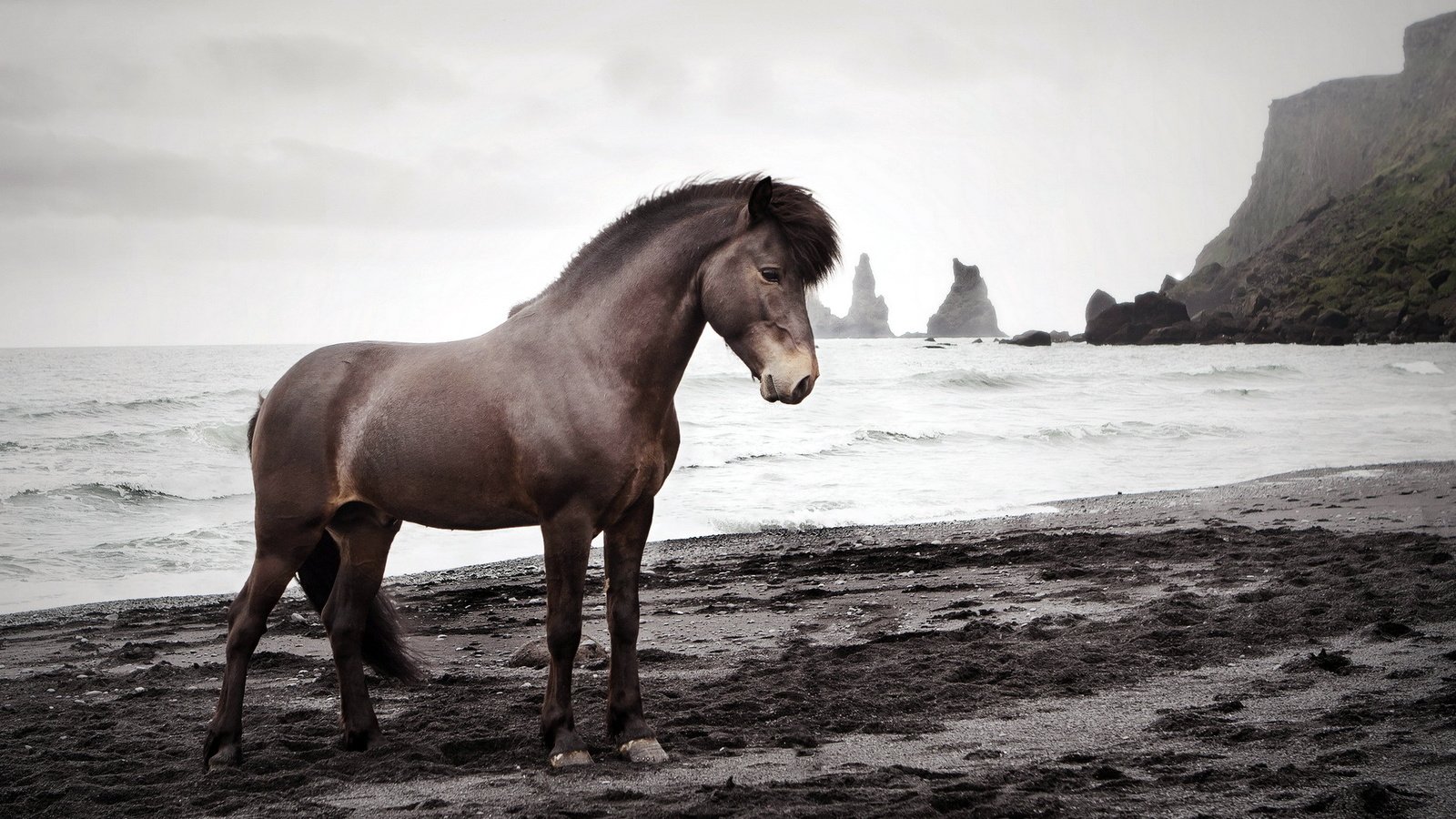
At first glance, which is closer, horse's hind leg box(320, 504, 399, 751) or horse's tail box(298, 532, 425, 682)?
horse's hind leg box(320, 504, 399, 751)

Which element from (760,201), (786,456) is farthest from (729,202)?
(786,456)

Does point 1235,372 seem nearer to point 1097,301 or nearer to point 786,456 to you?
point 786,456

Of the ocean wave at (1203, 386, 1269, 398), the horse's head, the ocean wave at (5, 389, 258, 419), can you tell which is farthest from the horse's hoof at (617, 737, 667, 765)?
the ocean wave at (1203, 386, 1269, 398)

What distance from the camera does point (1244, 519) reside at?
10.1 meters

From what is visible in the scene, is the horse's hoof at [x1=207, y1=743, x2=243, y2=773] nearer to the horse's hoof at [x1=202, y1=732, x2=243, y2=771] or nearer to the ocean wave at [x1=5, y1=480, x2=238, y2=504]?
the horse's hoof at [x1=202, y1=732, x2=243, y2=771]

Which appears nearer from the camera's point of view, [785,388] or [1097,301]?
[785,388]

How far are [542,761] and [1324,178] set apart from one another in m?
155

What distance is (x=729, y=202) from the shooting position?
13.5ft

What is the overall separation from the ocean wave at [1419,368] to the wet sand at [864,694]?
27937 millimetres

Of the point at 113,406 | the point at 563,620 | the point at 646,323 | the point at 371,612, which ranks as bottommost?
the point at 371,612

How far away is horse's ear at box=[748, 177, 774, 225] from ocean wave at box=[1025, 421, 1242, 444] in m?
16.4

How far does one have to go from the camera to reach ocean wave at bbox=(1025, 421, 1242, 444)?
63.7ft

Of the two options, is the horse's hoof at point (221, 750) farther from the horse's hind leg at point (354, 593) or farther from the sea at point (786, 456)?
the sea at point (786, 456)

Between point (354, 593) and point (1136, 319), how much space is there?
89012 millimetres
